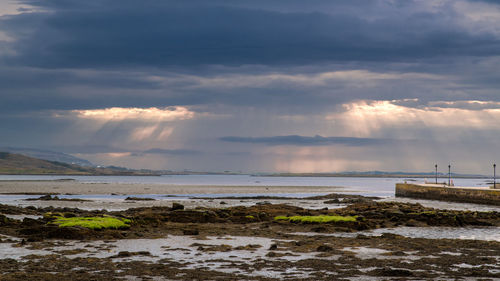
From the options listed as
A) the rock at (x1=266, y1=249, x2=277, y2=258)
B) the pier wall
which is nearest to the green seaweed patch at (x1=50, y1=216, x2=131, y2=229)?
the rock at (x1=266, y1=249, x2=277, y2=258)

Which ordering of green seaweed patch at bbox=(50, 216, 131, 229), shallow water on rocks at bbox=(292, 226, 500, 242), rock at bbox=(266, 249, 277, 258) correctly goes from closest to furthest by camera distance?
rock at bbox=(266, 249, 277, 258), green seaweed patch at bbox=(50, 216, 131, 229), shallow water on rocks at bbox=(292, 226, 500, 242)

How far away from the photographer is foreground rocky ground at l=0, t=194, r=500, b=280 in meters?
18.0

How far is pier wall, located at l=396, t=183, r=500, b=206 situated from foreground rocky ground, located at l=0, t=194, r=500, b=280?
4405 centimetres

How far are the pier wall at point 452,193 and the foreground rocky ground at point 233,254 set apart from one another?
145 feet

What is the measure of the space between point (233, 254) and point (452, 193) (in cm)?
6875

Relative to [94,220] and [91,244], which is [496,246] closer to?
[91,244]

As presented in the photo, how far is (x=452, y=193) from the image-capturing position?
83500mm

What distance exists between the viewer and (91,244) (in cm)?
2534

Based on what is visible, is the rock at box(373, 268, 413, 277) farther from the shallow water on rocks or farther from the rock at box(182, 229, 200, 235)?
the rock at box(182, 229, 200, 235)

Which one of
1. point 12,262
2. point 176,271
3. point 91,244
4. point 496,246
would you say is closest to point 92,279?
point 176,271

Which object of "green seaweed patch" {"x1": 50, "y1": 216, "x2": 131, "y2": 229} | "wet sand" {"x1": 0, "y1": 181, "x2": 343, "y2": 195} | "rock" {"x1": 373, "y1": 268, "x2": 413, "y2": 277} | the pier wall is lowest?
"wet sand" {"x1": 0, "y1": 181, "x2": 343, "y2": 195}

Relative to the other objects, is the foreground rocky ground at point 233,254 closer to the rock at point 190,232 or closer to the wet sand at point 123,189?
the rock at point 190,232

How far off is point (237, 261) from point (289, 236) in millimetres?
9440

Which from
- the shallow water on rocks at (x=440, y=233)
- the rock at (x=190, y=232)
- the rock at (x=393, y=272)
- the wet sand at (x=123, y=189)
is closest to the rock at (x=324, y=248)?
the rock at (x=393, y=272)
